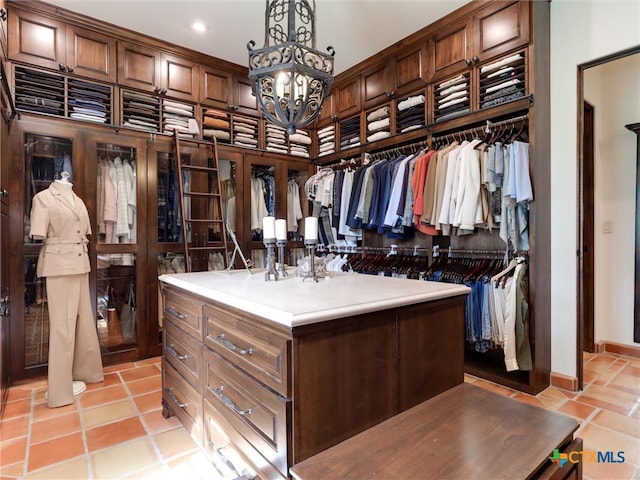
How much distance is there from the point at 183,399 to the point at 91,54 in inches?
118

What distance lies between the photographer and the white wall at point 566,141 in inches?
97.7

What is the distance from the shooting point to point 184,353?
190cm

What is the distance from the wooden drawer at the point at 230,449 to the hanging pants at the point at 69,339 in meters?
1.44

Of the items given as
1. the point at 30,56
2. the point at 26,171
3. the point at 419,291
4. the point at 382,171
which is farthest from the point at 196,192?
the point at 419,291

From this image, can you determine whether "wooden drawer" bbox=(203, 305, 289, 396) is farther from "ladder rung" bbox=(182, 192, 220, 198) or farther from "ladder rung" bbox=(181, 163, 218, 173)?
"ladder rung" bbox=(181, 163, 218, 173)

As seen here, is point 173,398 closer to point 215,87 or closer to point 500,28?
point 215,87

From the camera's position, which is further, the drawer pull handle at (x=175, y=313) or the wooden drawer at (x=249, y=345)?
the drawer pull handle at (x=175, y=313)

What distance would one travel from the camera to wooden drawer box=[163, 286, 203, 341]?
173 cm

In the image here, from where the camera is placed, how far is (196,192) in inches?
145

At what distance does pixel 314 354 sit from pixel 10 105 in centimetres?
299

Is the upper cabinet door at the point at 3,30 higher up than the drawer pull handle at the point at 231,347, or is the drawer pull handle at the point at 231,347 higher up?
the upper cabinet door at the point at 3,30

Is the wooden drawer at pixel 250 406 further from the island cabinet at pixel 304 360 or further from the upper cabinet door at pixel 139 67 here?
the upper cabinet door at pixel 139 67

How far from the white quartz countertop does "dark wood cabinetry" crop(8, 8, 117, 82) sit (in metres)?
2.21

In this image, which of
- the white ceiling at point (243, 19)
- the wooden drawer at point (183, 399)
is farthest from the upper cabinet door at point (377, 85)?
the wooden drawer at point (183, 399)
